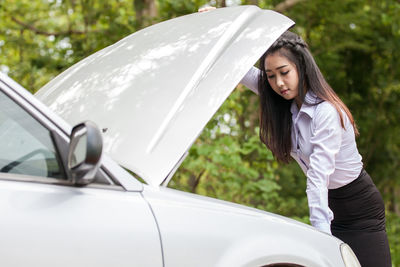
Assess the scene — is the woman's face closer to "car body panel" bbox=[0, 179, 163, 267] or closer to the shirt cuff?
the shirt cuff

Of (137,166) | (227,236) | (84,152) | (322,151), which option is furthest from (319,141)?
(84,152)

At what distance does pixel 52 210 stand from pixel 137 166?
0.37 metres

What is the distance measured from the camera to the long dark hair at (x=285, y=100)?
291cm

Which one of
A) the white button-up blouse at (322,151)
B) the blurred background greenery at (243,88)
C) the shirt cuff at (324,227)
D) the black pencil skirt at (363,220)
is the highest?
the white button-up blouse at (322,151)

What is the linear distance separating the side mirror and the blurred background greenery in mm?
4148

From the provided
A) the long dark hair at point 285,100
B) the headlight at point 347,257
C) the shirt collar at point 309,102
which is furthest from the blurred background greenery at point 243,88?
the headlight at point 347,257

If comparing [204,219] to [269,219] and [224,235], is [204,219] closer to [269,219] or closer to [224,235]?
[224,235]

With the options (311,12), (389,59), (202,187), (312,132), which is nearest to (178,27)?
(312,132)

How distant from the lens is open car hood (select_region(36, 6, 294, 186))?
2121mm

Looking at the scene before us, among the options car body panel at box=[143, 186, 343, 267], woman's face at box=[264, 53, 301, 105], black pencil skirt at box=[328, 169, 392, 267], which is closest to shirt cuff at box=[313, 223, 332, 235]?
car body panel at box=[143, 186, 343, 267]

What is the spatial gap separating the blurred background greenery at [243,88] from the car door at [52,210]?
4.02m

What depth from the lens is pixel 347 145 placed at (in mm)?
2998

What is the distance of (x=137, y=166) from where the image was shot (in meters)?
2.09

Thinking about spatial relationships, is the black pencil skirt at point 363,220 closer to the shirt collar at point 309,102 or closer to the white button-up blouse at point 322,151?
the white button-up blouse at point 322,151
